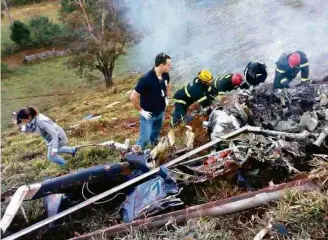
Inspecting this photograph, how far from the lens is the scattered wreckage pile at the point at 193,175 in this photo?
4047 millimetres

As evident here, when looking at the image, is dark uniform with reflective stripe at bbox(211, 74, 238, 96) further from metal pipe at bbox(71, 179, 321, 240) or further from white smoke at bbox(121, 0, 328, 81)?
metal pipe at bbox(71, 179, 321, 240)

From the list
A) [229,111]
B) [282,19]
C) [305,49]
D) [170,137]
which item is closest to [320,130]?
[229,111]

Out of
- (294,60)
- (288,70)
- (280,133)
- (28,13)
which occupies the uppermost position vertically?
(28,13)

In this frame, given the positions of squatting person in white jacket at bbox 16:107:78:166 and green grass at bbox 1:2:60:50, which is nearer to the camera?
squatting person in white jacket at bbox 16:107:78:166

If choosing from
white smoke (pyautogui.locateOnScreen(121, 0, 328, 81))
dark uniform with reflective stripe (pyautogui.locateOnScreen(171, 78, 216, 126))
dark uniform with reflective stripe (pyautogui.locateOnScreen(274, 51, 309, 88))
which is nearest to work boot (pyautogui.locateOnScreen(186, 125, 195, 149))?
dark uniform with reflective stripe (pyautogui.locateOnScreen(171, 78, 216, 126))

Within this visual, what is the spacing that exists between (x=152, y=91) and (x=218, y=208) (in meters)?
2.30

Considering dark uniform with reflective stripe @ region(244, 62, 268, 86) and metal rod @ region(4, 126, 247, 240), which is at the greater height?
dark uniform with reflective stripe @ region(244, 62, 268, 86)

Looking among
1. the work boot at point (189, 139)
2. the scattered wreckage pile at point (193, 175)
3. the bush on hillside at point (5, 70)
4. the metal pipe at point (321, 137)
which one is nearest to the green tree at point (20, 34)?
the bush on hillside at point (5, 70)

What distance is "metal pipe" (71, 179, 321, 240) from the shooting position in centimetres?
393

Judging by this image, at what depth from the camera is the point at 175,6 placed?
2244cm

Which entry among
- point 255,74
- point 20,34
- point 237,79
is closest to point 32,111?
point 237,79

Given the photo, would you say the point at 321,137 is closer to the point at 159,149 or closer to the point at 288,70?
the point at 159,149

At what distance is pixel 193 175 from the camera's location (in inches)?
182

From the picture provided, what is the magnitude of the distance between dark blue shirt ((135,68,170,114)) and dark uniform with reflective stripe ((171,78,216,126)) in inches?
33.4
